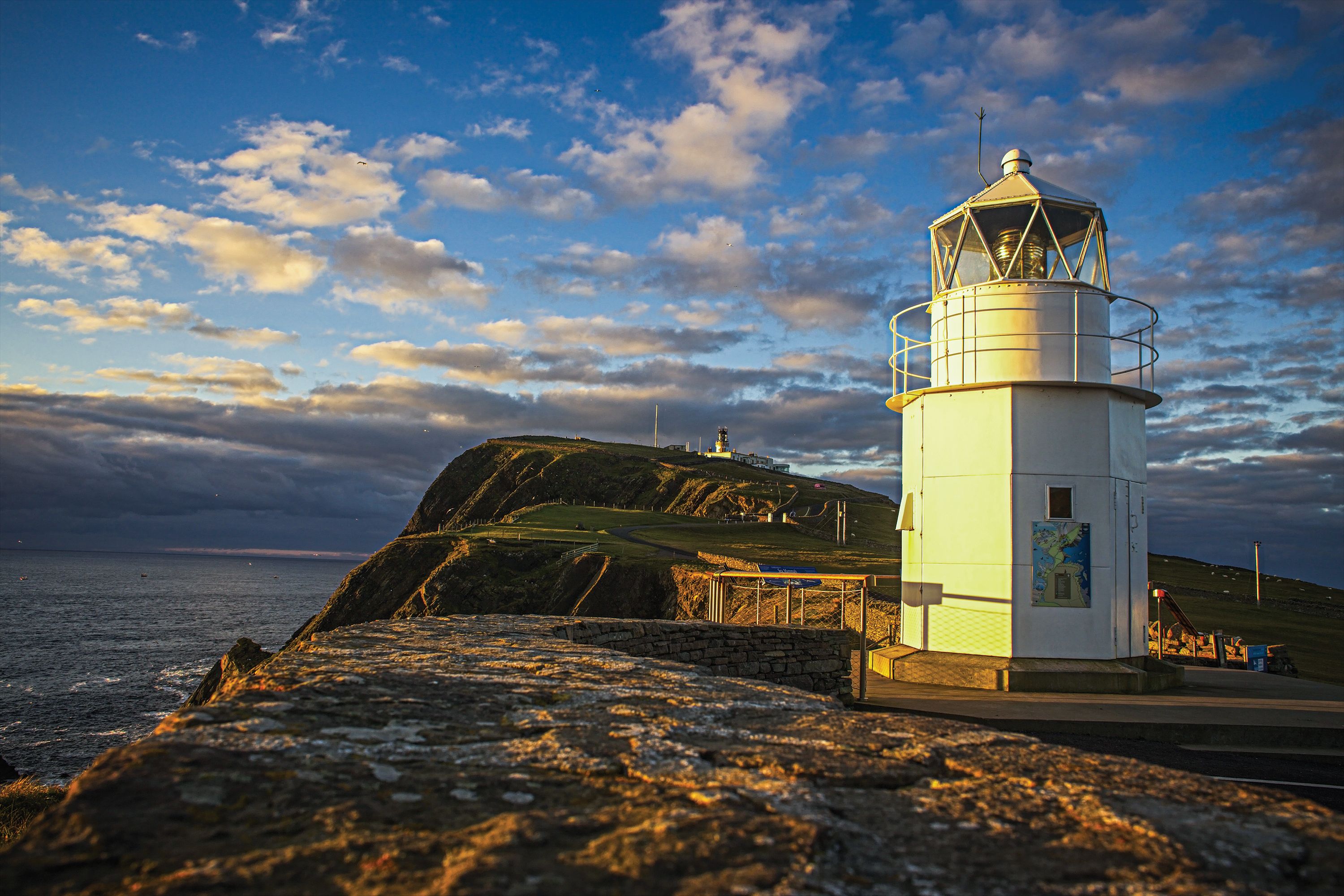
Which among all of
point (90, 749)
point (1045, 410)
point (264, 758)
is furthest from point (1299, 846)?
point (90, 749)

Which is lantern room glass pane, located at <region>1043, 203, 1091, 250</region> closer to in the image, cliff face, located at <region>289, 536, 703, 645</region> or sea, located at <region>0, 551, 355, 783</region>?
sea, located at <region>0, 551, 355, 783</region>

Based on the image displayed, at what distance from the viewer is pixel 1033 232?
14680 millimetres

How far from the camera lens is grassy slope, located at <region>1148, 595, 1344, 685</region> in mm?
22422

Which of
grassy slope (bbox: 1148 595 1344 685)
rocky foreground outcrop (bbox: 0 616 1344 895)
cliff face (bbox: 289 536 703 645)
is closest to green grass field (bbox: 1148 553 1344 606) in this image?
grassy slope (bbox: 1148 595 1344 685)

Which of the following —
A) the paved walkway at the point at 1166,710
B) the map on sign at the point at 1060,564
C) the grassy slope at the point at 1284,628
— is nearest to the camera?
the paved walkway at the point at 1166,710

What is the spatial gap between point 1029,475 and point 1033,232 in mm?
4782

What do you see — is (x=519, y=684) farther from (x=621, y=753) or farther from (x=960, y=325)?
(x=960, y=325)

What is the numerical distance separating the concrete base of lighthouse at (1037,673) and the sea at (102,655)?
11532 millimetres

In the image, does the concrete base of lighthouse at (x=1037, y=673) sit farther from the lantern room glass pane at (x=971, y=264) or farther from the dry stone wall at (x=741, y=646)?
the lantern room glass pane at (x=971, y=264)

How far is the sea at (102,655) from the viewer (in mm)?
26766

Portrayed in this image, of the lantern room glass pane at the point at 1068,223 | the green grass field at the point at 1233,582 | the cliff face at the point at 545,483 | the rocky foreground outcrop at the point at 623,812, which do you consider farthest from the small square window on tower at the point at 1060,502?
the cliff face at the point at 545,483

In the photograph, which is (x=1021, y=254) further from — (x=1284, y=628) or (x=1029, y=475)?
(x=1284, y=628)

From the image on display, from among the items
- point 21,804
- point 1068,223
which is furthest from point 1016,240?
point 21,804

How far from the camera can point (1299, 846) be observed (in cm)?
255
